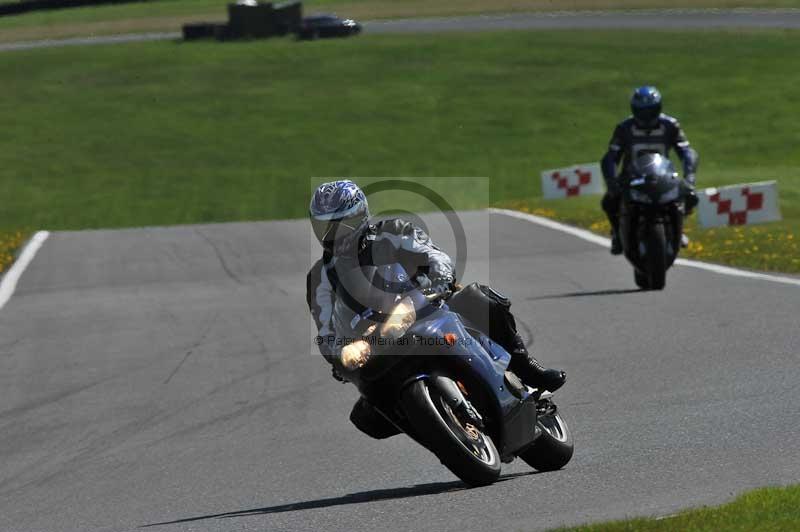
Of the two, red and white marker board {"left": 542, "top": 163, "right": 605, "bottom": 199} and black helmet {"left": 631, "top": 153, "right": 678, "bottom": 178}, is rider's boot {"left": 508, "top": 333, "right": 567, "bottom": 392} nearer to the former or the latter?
black helmet {"left": 631, "top": 153, "right": 678, "bottom": 178}

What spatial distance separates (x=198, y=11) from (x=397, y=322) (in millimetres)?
57548

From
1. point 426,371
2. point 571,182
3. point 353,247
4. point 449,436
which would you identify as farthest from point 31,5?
point 449,436

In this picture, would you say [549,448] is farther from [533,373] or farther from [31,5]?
[31,5]

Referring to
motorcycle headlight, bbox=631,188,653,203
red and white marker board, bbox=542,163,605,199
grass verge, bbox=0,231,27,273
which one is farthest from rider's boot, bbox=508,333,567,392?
red and white marker board, bbox=542,163,605,199

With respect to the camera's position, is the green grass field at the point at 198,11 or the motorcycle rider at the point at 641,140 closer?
the motorcycle rider at the point at 641,140

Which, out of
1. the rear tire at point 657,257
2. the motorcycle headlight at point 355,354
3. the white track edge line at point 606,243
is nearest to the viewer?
the motorcycle headlight at point 355,354

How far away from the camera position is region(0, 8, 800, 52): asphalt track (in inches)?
1966

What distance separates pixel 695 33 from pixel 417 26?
10.9m

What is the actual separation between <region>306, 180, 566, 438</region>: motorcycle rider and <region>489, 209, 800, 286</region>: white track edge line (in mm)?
8424

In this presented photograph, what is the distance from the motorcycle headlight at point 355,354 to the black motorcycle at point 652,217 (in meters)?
8.25

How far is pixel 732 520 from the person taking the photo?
233 inches

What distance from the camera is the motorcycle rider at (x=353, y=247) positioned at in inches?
272

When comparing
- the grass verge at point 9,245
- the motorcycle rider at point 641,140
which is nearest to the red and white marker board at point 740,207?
the motorcycle rider at point 641,140

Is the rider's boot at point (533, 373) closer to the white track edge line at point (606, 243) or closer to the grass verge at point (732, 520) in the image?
the grass verge at point (732, 520)
